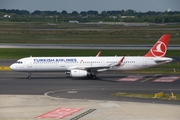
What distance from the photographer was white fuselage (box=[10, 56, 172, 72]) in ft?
212

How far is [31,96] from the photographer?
163ft

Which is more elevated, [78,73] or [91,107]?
[78,73]

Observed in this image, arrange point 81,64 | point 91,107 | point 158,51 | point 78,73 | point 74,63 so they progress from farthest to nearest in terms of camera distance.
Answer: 1. point 158,51
2. point 81,64
3. point 74,63
4. point 78,73
5. point 91,107

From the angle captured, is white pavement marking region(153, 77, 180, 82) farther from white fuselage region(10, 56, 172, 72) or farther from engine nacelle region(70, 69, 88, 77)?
engine nacelle region(70, 69, 88, 77)

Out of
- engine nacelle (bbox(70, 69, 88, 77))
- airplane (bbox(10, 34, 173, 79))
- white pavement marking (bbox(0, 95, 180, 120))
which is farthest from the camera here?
airplane (bbox(10, 34, 173, 79))

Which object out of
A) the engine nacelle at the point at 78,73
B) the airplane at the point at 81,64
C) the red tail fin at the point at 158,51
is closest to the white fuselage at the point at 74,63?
the airplane at the point at 81,64

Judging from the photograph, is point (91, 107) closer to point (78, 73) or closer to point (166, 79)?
point (78, 73)

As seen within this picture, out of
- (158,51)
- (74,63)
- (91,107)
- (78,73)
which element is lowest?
(91,107)

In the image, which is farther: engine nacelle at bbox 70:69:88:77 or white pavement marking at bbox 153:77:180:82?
engine nacelle at bbox 70:69:88:77

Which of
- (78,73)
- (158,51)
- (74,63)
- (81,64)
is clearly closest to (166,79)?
(158,51)

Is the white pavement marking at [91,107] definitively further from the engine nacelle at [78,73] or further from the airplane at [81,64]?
the airplane at [81,64]

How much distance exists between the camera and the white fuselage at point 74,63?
6456cm

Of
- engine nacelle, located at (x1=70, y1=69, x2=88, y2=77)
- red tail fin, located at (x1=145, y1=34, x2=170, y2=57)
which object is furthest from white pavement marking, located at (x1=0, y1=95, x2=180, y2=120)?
red tail fin, located at (x1=145, y1=34, x2=170, y2=57)

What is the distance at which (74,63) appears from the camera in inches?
2557
